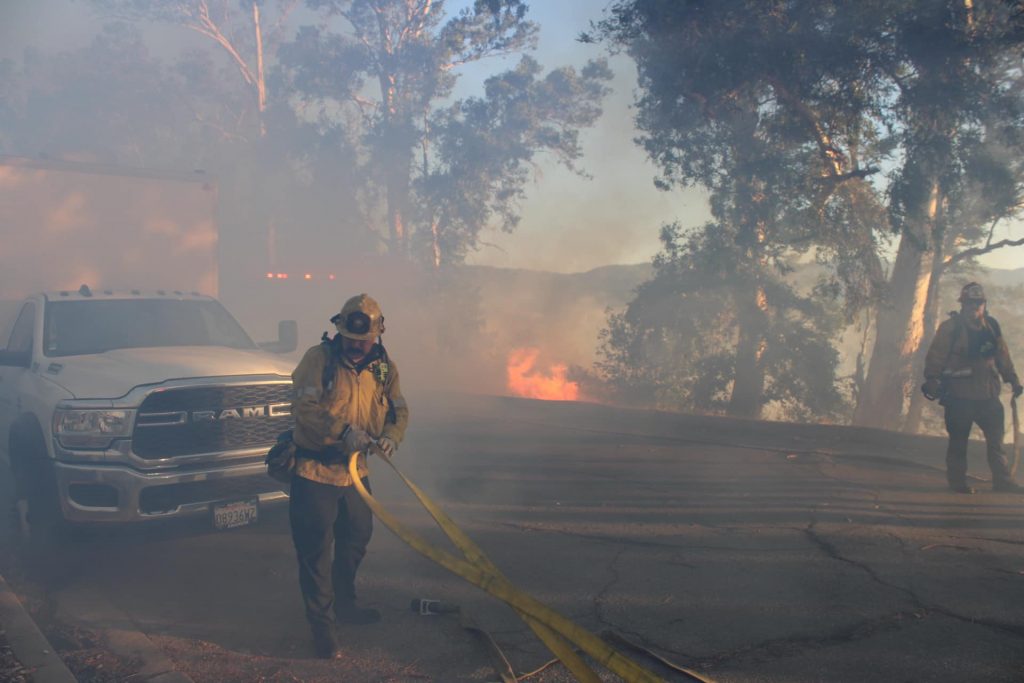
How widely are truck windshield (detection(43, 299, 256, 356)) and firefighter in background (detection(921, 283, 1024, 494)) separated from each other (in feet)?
22.1

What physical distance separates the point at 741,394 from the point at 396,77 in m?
22.1

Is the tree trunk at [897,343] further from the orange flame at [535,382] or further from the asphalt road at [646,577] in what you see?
the asphalt road at [646,577]

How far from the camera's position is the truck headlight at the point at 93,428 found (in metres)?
5.91

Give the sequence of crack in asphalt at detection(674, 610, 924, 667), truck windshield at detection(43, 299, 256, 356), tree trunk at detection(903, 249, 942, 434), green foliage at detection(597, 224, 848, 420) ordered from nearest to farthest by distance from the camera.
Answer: crack in asphalt at detection(674, 610, 924, 667) < truck windshield at detection(43, 299, 256, 356) < tree trunk at detection(903, 249, 942, 434) < green foliage at detection(597, 224, 848, 420)

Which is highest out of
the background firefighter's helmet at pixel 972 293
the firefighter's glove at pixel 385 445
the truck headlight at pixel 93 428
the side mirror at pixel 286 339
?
the background firefighter's helmet at pixel 972 293

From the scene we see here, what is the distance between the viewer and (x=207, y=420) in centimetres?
616

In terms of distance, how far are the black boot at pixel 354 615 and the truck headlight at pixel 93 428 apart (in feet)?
7.28

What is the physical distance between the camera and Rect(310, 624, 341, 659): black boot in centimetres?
451

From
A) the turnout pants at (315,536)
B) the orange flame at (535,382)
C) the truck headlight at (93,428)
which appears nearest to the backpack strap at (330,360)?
the turnout pants at (315,536)

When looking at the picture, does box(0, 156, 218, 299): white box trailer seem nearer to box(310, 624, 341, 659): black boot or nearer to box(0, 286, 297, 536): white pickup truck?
box(0, 286, 297, 536): white pickup truck

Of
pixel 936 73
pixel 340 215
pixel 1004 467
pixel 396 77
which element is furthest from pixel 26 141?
pixel 1004 467

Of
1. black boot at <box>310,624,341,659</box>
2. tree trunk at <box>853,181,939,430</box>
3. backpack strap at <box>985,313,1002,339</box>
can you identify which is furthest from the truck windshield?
tree trunk at <box>853,181,939,430</box>

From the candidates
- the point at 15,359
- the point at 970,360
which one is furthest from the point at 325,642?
the point at 970,360

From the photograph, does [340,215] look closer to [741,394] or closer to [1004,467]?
[741,394]
